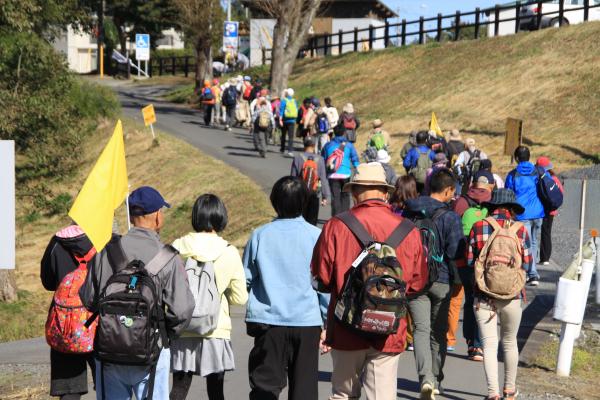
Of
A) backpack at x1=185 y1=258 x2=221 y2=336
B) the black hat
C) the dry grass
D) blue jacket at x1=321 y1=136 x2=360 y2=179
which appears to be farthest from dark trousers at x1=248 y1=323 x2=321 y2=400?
the dry grass

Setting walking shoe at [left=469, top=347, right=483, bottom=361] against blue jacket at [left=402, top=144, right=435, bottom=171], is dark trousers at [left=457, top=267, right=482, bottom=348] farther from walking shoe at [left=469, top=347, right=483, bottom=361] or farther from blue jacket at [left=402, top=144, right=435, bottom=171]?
blue jacket at [left=402, top=144, right=435, bottom=171]

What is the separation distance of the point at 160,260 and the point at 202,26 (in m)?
39.5

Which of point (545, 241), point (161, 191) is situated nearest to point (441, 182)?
point (545, 241)

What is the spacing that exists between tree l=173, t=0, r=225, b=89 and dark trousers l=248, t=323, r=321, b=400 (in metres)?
38.9

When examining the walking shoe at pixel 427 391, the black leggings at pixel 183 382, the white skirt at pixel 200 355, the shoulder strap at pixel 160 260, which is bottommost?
the walking shoe at pixel 427 391

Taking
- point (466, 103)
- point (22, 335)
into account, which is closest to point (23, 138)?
point (22, 335)

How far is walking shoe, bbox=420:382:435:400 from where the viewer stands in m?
7.65

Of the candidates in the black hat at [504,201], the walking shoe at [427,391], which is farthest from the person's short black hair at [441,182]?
the walking shoe at [427,391]

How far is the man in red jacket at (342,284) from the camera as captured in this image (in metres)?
5.99

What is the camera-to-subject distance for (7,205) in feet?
24.3

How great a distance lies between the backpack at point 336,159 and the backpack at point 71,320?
9.32 metres

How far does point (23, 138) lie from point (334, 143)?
11.1 meters

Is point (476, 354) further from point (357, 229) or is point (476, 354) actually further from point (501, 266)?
point (357, 229)

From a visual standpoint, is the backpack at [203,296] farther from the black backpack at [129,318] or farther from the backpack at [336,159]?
the backpack at [336,159]
